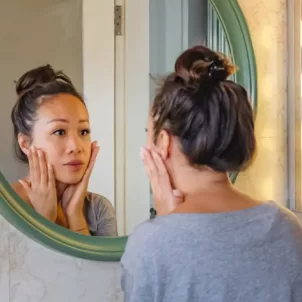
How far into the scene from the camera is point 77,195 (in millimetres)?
1032

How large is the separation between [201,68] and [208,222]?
26 centimetres

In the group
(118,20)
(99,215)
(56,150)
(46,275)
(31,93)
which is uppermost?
(118,20)

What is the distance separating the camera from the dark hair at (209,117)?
2.73 feet

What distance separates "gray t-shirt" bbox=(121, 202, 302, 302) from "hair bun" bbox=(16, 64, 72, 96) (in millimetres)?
343

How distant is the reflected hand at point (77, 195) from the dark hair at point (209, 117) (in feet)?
0.65

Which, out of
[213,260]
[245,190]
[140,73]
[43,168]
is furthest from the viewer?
[245,190]

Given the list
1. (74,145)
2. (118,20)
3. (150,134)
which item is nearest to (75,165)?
(74,145)

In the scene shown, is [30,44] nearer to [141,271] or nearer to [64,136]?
[64,136]

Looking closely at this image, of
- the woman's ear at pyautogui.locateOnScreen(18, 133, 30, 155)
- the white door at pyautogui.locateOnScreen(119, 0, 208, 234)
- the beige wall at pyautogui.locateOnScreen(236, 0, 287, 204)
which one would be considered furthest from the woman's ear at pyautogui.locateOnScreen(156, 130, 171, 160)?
the beige wall at pyautogui.locateOnScreen(236, 0, 287, 204)

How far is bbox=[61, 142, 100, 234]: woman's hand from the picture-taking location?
1023 mm

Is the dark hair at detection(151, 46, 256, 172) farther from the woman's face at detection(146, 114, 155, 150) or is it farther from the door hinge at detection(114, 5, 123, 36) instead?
the door hinge at detection(114, 5, 123, 36)

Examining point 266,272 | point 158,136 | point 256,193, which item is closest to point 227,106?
point 158,136

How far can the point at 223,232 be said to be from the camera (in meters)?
0.79

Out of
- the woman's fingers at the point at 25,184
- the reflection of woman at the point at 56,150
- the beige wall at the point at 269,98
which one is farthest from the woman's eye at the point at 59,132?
the beige wall at the point at 269,98
